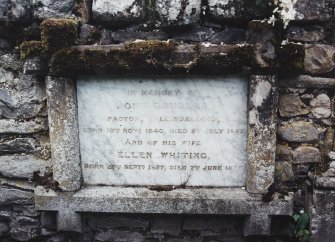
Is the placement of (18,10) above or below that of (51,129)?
above

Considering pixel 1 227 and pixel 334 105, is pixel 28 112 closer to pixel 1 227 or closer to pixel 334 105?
pixel 1 227

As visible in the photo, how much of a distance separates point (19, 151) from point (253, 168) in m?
1.67

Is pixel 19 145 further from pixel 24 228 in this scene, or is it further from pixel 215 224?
pixel 215 224

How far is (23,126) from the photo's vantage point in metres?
2.78

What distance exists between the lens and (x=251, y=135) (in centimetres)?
263

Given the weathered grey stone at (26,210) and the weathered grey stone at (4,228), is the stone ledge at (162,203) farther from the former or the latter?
the weathered grey stone at (4,228)

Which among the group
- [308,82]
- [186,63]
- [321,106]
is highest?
[186,63]

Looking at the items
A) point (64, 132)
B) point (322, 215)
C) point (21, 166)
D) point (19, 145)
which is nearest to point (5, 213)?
point (21, 166)

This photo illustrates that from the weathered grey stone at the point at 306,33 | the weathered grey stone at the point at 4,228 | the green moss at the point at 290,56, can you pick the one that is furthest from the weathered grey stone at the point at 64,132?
the weathered grey stone at the point at 306,33

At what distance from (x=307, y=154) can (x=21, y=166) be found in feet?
6.63

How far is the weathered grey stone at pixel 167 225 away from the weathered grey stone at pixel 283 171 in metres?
0.77

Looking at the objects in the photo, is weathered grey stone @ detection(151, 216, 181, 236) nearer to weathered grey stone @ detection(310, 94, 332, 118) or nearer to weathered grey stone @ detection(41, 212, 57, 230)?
weathered grey stone @ detection(41, 212, 57, 230)

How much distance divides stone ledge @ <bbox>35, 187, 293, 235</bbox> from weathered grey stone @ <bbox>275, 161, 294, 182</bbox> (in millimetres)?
166

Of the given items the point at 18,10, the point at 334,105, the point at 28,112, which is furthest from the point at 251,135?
the point at 18,10
